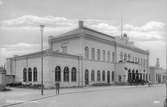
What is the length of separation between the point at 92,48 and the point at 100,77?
6.66 meters

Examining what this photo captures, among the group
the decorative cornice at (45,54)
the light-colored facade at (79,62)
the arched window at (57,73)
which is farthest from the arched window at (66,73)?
the decorative cornice at (45,54)

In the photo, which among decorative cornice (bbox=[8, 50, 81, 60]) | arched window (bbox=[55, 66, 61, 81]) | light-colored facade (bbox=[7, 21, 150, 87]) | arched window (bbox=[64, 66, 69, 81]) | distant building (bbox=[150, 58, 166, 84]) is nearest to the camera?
decorative cornice (bbox=[8, 50, 81, 60])

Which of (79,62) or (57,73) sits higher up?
(79,62)

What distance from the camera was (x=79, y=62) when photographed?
4450cm

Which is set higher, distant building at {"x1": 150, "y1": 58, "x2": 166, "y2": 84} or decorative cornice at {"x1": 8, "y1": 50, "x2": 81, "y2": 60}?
decorative cornice at {"x1": 8, "y1": 50, "x2": 81, "y2": 60}

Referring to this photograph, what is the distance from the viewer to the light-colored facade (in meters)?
40.1

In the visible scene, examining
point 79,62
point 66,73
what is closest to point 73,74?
point 66,73

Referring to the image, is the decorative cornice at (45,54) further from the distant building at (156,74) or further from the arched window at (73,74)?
the distant building at (156,74)

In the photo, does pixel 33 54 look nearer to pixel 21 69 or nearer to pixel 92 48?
pixel 21 69

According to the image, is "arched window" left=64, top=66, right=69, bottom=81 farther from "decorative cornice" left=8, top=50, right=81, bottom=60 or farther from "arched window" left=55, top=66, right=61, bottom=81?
"decorative cornice" left=8, top=50, right=81, bottom=60

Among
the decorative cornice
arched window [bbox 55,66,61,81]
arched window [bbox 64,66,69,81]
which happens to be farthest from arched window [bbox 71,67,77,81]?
arched window [bbox 55,66,61,81]

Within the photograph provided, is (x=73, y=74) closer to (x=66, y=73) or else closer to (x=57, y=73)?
(x=66, y=73)

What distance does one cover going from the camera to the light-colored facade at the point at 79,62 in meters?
40.1

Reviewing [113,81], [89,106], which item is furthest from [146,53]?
[89,106]
